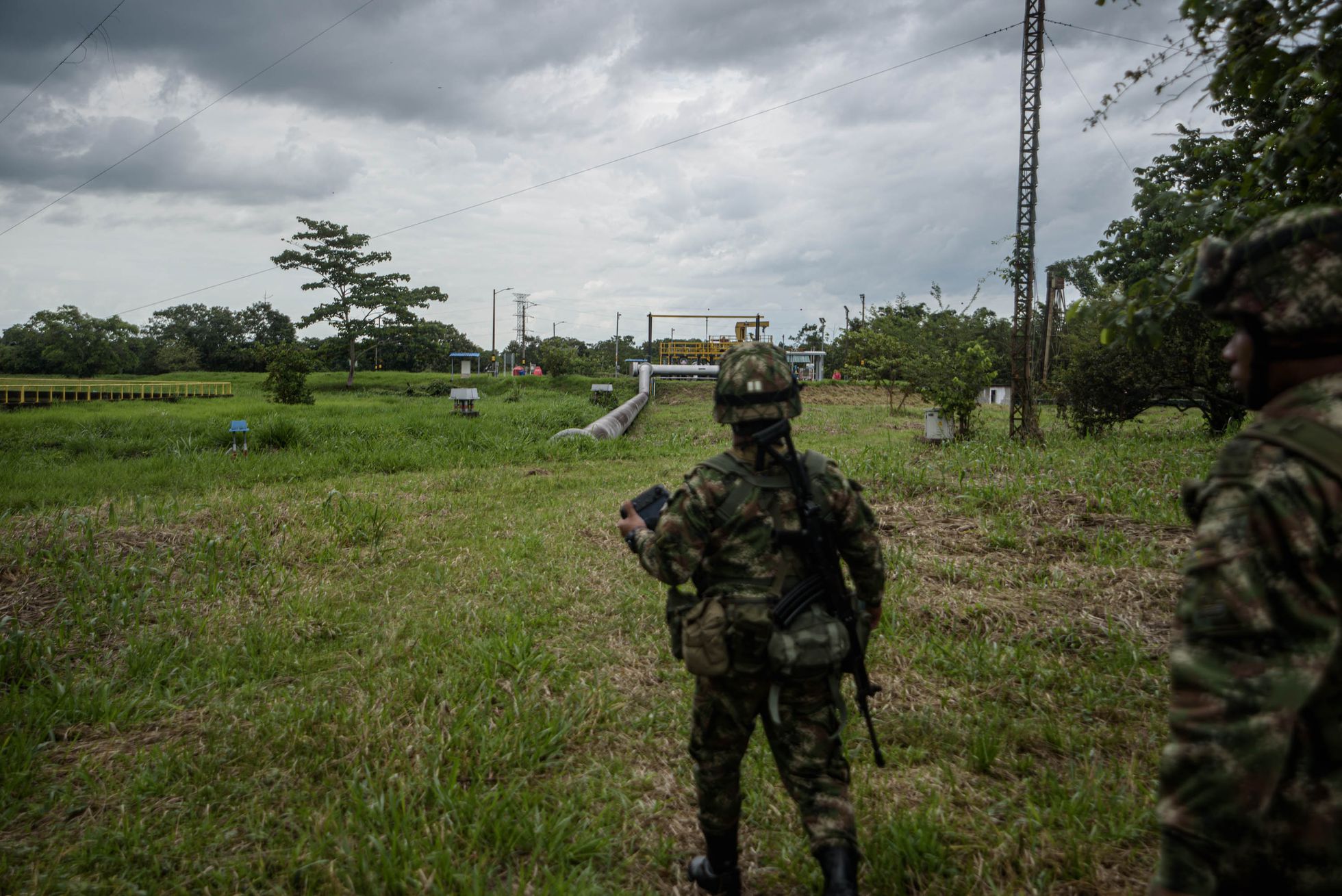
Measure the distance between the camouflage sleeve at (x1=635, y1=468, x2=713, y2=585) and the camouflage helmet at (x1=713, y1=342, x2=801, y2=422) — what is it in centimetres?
23

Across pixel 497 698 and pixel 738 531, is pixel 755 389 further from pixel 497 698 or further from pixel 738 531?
pixel 497 698

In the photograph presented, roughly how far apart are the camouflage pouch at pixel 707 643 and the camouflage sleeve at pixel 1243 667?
1.20 metres

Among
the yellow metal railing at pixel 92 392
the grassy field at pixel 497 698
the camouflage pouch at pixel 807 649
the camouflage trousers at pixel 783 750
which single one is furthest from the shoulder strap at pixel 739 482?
the yellow metal railing at pixel 92 392

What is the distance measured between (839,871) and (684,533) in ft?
3.49

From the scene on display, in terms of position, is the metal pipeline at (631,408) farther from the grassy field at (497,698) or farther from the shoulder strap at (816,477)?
the grassy field at (497,698)

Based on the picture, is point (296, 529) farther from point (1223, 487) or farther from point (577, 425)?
point (577, 425)

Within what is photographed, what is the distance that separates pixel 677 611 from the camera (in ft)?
7.97

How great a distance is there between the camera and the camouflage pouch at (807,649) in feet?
7.32

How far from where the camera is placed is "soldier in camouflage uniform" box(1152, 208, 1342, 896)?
1184mm

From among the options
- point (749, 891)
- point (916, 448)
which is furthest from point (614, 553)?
point (916, 448)

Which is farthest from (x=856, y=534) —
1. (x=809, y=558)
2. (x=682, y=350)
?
(x=682, y=350)

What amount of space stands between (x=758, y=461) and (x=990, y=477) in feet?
23.5

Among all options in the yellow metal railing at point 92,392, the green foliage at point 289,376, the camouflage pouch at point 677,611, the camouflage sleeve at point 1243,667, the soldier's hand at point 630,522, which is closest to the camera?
the camouflage sleeve at point 1243,667

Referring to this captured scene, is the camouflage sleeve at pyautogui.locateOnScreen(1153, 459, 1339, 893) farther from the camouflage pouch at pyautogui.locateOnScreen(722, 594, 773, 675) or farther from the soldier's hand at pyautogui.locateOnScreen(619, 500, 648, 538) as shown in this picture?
the soldier's hand at pyautogui.locateOnScreen(619, 500, 648, 538)
